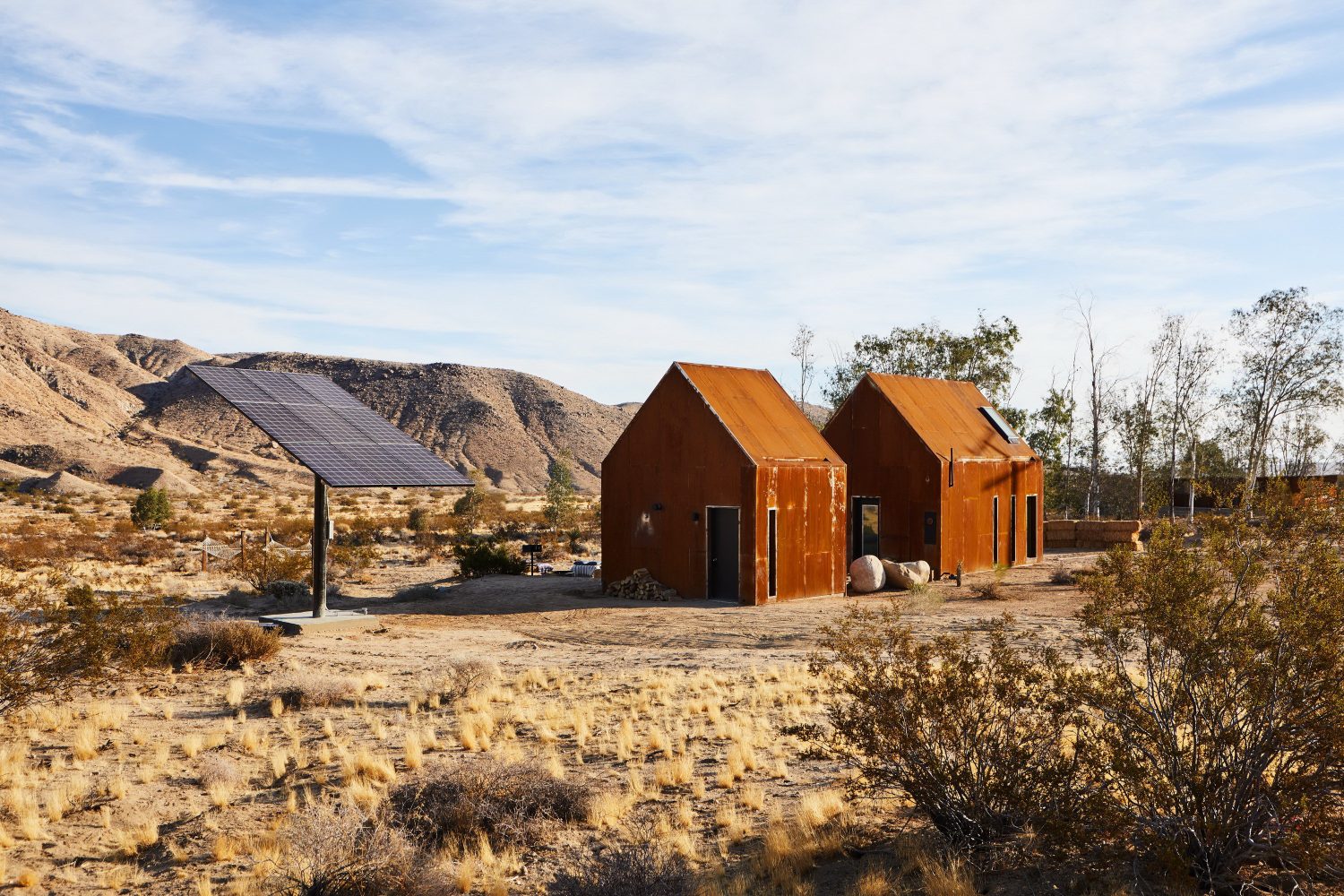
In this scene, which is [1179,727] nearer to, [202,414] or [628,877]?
[628,877]

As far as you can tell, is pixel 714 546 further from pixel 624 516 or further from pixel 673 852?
pixel 673 852

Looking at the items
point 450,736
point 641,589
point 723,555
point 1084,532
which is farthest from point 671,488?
point 1084,532

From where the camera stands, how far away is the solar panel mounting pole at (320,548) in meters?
18.5

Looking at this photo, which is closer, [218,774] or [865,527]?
[218,774]

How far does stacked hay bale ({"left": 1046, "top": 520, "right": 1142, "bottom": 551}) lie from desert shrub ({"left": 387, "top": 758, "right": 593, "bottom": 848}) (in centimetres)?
3200

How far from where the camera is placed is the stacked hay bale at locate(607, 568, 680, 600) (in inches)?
952

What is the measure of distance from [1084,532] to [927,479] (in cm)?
1282

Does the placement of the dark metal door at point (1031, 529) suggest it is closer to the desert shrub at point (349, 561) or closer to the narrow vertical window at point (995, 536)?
the narrow vertical window at point (995, 536)

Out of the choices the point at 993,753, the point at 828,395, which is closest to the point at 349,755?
the point at 993,753

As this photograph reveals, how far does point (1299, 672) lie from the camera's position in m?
6.46

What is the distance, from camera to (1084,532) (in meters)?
38.3

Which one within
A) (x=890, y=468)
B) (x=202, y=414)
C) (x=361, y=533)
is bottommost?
(x=361, y=533)

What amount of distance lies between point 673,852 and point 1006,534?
85.1 ft

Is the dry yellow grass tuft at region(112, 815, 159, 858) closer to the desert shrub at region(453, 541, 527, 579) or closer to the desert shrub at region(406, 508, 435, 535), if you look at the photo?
the desert shrub at region(453, 541, 527, 579)
